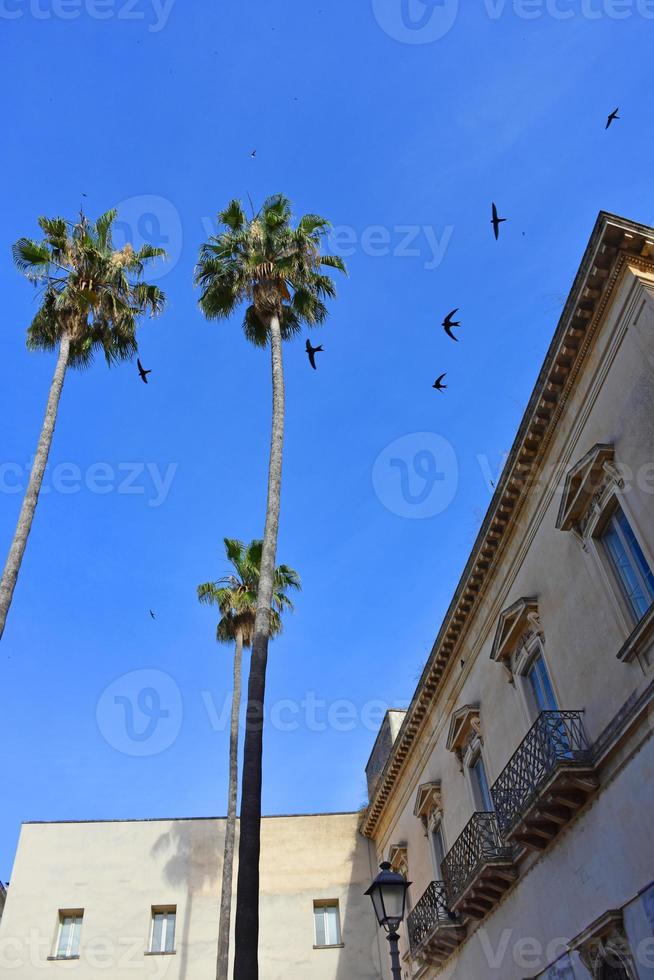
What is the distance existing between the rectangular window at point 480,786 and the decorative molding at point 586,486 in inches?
243

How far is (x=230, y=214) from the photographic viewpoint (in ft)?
63.3

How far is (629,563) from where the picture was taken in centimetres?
1096

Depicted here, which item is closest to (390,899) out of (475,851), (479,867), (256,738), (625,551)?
(256,738)

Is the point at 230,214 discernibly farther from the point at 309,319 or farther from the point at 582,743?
the point at 582,743

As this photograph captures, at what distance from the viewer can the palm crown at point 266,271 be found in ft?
60.4

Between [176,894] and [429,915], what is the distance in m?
10.9

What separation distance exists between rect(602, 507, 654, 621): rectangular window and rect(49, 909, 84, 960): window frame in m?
21.4

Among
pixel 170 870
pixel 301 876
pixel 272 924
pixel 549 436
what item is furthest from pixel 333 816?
pixel 549 436

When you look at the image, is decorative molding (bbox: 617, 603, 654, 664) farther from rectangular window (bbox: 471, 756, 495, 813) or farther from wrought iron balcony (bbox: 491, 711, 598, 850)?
rectangular window (bbox: 471, 756, 495, 813)

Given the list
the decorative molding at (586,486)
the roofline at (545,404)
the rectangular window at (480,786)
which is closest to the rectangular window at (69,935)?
the roofline at (545,404)

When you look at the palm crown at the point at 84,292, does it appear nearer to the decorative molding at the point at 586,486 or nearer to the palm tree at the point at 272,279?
the palm tree at the point at 272,279

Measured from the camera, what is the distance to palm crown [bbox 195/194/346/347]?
1841 centimetres

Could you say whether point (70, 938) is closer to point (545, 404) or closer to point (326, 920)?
point (326, 920)

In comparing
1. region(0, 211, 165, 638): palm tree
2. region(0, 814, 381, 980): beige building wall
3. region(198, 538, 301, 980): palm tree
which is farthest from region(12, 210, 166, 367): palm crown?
region(0, 814, 381, 980): beige building wall
